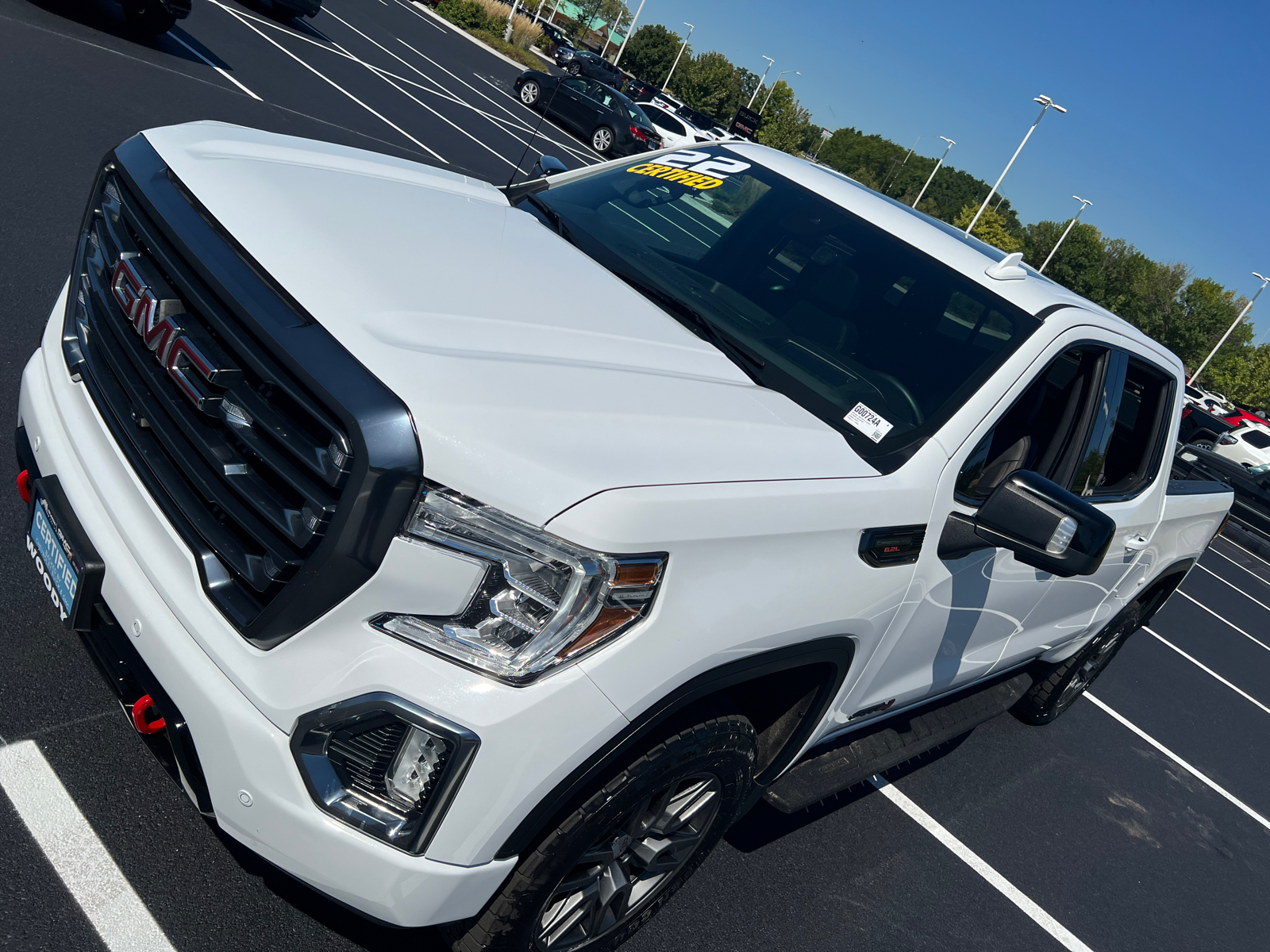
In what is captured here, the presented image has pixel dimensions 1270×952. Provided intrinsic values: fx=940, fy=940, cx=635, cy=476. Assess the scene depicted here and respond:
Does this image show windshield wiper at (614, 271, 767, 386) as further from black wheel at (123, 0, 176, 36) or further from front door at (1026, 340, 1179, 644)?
black wheel at (123, 0, 176, 36)

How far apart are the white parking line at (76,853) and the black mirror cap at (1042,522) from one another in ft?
7.63

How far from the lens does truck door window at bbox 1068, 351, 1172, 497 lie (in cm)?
351

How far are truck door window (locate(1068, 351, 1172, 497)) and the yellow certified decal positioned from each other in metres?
1.69

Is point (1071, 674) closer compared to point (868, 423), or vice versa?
point (868, 423)

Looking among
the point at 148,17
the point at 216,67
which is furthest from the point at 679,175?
the point at 216,67

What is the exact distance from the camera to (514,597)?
1.82 metres

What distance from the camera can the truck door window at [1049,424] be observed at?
117 inches

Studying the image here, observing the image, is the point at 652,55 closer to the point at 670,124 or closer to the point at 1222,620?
the point at 670,124

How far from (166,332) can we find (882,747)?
2622 millimetres

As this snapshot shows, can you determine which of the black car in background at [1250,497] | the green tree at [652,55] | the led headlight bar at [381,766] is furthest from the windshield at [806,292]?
the green tree at [652,55]

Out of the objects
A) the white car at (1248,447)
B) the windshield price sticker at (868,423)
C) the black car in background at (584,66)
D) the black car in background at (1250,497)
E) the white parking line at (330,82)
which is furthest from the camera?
the black car in background at (584,66)

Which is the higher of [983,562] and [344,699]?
[983,562]

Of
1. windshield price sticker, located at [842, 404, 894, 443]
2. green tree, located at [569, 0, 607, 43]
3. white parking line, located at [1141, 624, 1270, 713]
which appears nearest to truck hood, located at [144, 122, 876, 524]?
windshield price sticker, located at [842, 404, 894, 443]

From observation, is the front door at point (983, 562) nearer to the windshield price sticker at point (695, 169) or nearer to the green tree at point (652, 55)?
the windshield price sticker at point (695, 169)
